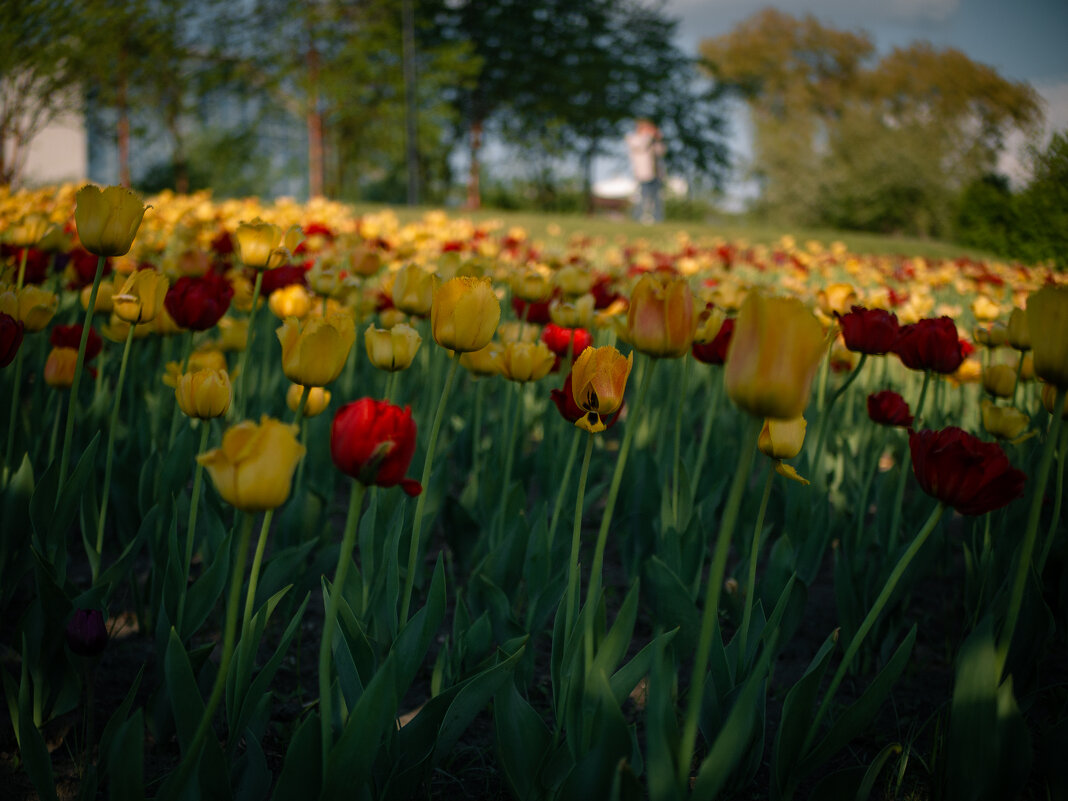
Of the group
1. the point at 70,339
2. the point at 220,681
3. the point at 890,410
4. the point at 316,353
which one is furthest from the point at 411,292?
the point at 890,410

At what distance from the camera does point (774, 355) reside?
0.71 metres

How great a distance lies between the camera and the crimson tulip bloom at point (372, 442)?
810 mm

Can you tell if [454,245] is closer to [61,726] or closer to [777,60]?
[61,726]

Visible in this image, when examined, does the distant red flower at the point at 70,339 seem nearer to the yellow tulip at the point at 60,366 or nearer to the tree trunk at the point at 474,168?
the yellow tulip at the point at 60,366

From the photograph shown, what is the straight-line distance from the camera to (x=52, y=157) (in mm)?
13391

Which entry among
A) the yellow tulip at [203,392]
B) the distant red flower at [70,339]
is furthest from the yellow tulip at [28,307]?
the yellow tulip at [203,392]

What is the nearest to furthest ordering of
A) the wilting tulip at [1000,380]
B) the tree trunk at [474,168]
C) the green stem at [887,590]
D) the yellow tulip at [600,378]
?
1. the green stem at [887,590]
2. the yellow tulip at [600,378]
3. the wilting tulip at [1000,380]
4. the tree trunk at [474,168]

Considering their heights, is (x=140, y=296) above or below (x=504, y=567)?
above

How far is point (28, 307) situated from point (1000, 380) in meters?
2.22

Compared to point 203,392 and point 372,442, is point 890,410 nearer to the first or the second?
point 372,442

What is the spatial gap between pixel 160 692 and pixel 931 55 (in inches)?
1417

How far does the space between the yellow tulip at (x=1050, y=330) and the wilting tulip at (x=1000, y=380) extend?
42.6 inches

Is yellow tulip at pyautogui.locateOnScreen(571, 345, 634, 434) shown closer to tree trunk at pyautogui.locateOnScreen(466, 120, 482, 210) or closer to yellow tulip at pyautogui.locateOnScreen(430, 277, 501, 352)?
yellow tulip at pyautogui.locateOnScreen(430, 277, 501, 352)

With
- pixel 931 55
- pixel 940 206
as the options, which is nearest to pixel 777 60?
pixel 931 55
